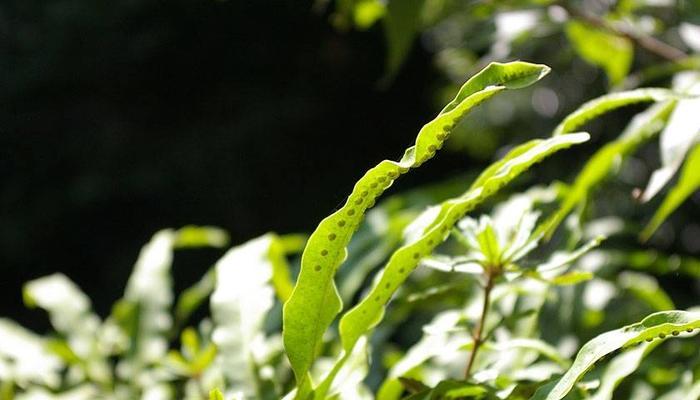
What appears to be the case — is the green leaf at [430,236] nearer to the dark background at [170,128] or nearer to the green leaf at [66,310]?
the green leaf at [66,310]

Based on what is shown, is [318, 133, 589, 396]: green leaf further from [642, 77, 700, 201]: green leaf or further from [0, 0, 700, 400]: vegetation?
[642, 77, 700, 201]: green leaf

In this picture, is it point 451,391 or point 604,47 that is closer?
point 451,391

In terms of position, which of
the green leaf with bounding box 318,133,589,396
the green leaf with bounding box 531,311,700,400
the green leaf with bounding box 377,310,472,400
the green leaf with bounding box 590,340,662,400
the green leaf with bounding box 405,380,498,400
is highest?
the green leaf with bounding box 318,133,589,396

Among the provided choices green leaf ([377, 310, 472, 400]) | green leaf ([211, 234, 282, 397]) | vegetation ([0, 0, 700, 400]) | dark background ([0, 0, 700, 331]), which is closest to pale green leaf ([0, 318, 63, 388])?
vegetation ([0, 0, 700, 400])

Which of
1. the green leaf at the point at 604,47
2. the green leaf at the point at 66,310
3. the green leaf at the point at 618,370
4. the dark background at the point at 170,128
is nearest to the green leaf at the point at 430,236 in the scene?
the green leaf at the point at 618,370

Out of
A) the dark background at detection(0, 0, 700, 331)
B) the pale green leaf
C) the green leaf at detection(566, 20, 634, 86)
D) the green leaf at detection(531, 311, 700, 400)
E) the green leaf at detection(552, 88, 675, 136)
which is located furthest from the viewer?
the dark background at detection(0, 0, 700, 331)

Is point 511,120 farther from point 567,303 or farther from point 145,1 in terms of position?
point 567,303

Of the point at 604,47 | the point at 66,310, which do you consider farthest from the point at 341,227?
the point at 604,47

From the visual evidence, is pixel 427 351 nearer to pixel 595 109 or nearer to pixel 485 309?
pixel 485 309
